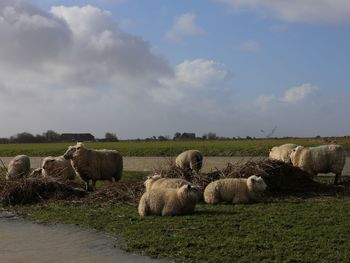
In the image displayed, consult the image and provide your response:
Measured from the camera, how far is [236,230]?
39.6 feet

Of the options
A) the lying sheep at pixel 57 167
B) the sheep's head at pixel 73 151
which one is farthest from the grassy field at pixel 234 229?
the lying sheep at pixel 57 167

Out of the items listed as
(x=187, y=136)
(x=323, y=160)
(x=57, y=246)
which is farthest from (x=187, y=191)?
(x=187, y=136)

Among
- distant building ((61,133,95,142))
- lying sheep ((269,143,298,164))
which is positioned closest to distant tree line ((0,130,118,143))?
distant building ((61,133,95,142))

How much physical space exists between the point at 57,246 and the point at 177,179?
202 inches

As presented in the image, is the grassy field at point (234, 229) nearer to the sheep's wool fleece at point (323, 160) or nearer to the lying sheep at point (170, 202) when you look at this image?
the lying sheep at point (170, 202)

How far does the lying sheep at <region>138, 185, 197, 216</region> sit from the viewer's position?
47.5 ft

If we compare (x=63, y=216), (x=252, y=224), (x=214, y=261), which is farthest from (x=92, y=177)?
(x=214, y=261)

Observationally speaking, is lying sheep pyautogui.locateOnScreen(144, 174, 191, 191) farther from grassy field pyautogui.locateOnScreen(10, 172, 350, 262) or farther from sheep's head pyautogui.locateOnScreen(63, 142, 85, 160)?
sheep's head pyautogui.locateOnScreen(63, 142, 85, 160)

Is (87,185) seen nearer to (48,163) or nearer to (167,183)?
(48,163)

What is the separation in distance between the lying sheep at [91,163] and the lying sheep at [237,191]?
264 inches

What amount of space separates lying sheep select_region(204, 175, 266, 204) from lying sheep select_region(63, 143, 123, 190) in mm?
6710

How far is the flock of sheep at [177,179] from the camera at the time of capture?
14602mm

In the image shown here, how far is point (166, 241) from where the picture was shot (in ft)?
37.3

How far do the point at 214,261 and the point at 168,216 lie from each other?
470 cm
